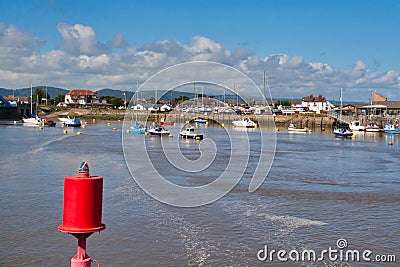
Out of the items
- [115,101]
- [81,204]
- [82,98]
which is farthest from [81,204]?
[115,101]

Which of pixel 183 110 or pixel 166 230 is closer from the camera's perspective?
pixel 166 230

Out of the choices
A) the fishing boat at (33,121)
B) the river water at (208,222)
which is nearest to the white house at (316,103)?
the fishing boat at (33,121)

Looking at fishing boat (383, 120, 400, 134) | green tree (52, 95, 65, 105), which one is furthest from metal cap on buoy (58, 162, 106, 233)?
green tree (52, 95, 65, 105)

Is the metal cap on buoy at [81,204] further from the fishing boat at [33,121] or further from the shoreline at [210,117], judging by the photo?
the fishing boat at [33,121]

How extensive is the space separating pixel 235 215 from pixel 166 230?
2594mm

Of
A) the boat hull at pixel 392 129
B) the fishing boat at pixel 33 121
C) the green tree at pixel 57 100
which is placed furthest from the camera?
the green tree at pixel 57 100

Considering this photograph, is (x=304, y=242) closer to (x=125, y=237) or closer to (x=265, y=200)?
→ (x=125, y=237)

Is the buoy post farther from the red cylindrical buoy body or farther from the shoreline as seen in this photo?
the shoreline

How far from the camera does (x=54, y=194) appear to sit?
1722cm

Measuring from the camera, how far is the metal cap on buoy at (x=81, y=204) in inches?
179

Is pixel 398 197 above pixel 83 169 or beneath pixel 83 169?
beneath

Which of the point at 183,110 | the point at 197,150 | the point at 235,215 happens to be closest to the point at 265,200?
the point at 235,215

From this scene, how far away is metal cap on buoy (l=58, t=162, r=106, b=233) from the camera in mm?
4555

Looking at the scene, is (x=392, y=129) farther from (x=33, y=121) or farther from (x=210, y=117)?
(x=33, y=121)
